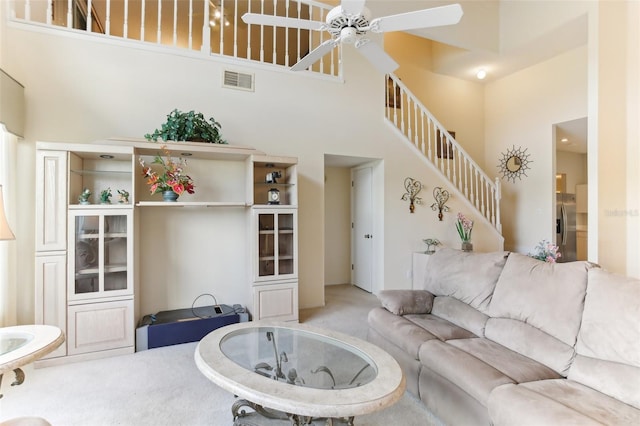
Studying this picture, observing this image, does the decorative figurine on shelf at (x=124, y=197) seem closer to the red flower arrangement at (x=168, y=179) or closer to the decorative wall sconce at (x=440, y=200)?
the red flower arrangement at (x=168, y=179)

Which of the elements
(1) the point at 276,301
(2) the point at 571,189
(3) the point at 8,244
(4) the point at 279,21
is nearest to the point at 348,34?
(4) the point at 279,21

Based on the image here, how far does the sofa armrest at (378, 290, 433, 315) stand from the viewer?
2781 millimetres

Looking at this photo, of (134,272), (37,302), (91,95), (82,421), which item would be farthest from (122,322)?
(91,95)

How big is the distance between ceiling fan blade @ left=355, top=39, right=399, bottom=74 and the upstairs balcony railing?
123 cm

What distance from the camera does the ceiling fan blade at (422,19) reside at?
1923 millimetres

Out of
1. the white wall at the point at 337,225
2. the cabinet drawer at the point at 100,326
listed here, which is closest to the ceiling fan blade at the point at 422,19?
the cabinet drawer at the point at 100,326

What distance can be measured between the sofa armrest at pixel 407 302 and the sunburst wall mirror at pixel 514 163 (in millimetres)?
4353

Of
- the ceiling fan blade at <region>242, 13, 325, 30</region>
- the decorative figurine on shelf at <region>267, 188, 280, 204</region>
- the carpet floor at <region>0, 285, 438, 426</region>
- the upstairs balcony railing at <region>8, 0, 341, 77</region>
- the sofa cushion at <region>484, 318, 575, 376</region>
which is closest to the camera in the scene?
the sofa cushion at <region>484, 318, 575, 376</region>

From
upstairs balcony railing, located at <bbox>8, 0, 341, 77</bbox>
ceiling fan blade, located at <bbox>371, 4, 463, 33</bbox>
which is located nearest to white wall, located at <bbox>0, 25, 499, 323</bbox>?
upstairs balcony railing, located at <bbox>8, 0, 341, 77</bbox>

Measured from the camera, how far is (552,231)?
5.33m

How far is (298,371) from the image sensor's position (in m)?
1.82

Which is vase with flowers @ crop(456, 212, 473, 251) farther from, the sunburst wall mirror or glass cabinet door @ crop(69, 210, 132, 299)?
glass cabinet door @ crop(69, 210, 132, 299)

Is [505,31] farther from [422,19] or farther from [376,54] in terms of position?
[422,19]

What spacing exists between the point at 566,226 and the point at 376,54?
216 inches
